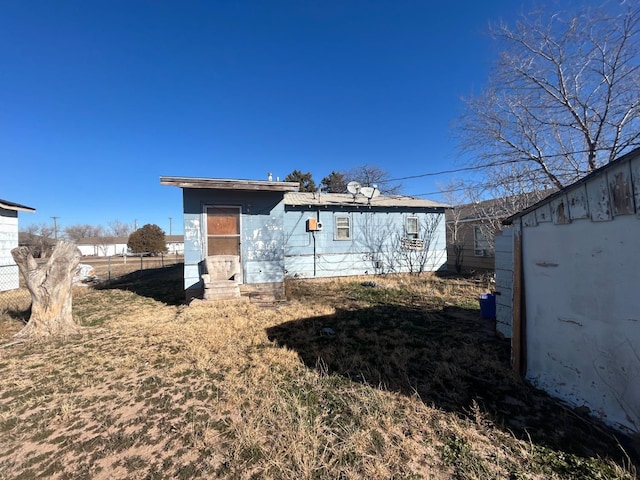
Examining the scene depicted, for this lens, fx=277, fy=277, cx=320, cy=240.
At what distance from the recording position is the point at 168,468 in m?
1.98

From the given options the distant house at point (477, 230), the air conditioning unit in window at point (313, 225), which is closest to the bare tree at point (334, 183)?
the distant house at point (477, 230)

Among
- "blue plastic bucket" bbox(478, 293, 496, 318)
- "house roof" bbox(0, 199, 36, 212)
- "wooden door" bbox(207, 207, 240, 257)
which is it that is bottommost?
"blue plastic bucket" bbox(478, 293, 496, 318)

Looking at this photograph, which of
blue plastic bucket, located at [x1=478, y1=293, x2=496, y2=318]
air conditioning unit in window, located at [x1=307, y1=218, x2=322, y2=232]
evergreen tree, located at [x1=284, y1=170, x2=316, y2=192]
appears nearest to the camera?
blue plastic bucket, located at [x1=478, y1=293, x2=496, y2=318]

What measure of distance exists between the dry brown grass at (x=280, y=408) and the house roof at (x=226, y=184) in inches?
136

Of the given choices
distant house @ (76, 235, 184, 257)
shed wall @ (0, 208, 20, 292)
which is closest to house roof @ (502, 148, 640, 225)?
shed wall @ (0, 208, 20, 292)

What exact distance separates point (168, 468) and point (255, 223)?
251 inches

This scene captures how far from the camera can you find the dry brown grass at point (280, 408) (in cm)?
202

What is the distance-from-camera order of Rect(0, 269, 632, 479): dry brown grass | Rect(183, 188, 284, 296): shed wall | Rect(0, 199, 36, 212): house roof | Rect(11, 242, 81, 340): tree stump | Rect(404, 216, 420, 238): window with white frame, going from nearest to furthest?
Rect(0, 269, 632, 479): dry brown grass → Rect(11, 242, 81, 340): tree stump → Rect(183, 188, 284, 296): shed wall → Rect(0, 199, 36, 212): house roof → Rect(404, 216, 420, 238): window with white frame

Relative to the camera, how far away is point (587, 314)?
2.63 meters

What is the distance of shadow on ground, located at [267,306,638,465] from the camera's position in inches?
96.0

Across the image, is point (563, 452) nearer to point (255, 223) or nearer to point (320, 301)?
point (320, 301)

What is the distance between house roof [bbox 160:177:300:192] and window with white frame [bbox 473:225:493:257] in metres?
11.2

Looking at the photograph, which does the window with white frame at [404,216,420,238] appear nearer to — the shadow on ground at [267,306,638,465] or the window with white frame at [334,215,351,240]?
the window with white frame at [334,215,351,240]

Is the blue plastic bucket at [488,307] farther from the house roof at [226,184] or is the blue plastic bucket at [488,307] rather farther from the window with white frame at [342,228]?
the window with white frame at [342,228]
